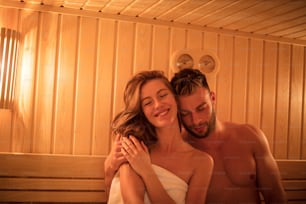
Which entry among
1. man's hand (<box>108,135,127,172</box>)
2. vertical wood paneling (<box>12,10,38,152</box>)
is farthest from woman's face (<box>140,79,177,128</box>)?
vertical wood paneling (<box>12,10,38,152</box>)

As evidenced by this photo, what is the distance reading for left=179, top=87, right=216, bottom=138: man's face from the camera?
3.31ft

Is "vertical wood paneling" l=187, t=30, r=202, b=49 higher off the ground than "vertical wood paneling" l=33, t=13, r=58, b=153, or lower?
higher

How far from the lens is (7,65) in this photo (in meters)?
1.20

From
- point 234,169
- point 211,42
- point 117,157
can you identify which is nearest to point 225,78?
point 211,42

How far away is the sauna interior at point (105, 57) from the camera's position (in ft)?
4.24

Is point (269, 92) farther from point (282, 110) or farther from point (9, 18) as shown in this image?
point (9, 18)

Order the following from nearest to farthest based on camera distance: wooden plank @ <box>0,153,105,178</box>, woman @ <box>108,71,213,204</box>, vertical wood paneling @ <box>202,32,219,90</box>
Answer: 1. woman @ <box>108,71,213,204</box>
2. wooden plank @ <box>0,153,105,178</box>
3. vertical wood paneling @ <box>202,32,219,90</box>

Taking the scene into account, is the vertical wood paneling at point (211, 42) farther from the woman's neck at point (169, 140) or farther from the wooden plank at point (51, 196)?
the wooden plank at point (51, 196)

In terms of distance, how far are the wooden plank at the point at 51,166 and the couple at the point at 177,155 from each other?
0.25 meters

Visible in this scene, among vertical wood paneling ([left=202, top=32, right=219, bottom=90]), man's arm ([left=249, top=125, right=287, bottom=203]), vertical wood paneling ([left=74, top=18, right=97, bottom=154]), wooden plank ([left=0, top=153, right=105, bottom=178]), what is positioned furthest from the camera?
vertical wood paneling ([left=202, top=32, right=219, bottom=90])

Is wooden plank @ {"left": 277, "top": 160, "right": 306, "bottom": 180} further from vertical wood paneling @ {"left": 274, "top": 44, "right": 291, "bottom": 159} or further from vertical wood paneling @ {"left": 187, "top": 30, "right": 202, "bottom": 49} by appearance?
vertical wood paneling @ {"left": 187, "top": 30, "right": 202, "bottom": 49}

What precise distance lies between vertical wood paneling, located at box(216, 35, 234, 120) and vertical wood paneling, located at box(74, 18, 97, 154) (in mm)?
588

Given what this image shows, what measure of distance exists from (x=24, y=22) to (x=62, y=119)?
42 centimetres

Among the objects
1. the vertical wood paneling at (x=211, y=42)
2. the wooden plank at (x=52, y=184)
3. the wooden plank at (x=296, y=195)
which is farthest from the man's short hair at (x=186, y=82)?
the wooden plank at (x=296, y=195)
